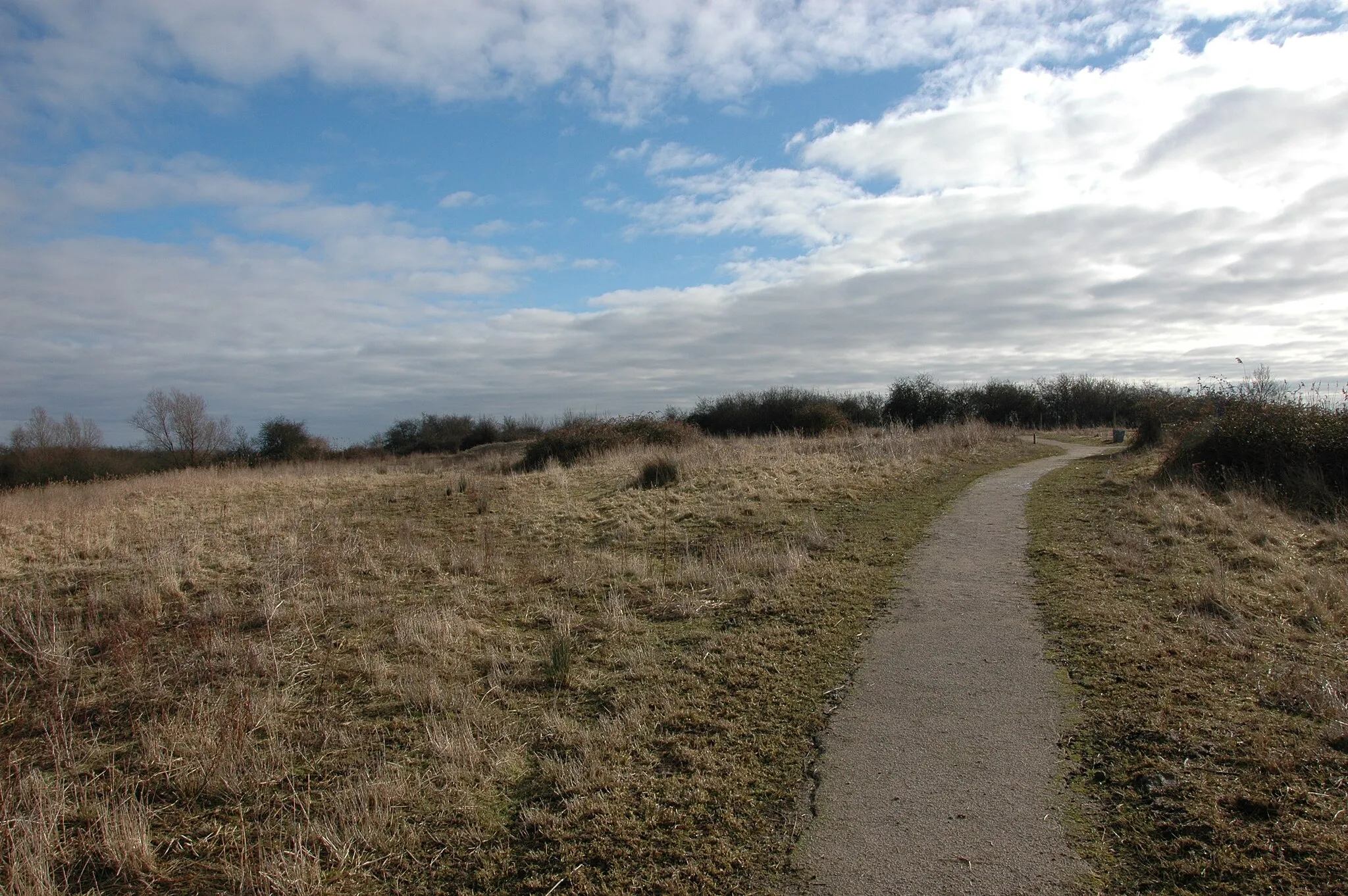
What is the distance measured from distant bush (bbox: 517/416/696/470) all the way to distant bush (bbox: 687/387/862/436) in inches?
407

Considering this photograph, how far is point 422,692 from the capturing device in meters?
6.06

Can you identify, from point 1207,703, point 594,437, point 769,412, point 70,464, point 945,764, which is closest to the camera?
point 945,764

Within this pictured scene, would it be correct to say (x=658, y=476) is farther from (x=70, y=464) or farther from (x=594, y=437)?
(x=70, y=464)

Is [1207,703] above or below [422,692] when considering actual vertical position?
above

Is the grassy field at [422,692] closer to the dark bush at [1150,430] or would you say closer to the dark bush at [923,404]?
the dark bush at [1150,430]

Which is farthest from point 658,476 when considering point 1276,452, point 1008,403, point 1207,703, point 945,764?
point 1008,403

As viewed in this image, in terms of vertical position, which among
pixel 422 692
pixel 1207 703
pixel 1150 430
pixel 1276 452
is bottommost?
pixel 422 692

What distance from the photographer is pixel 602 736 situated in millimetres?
4930

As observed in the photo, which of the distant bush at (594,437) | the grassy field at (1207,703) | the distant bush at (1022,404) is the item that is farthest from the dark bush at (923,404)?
the grassy field at (1207,703)

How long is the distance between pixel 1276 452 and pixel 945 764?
15.8 meters

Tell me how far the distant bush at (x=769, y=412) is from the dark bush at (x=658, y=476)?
70.3ft

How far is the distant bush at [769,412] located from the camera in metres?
42.4

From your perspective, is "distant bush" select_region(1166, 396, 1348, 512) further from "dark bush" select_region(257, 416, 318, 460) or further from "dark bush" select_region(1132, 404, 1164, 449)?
"dark bush" select_region(257, 416, 318, 460)

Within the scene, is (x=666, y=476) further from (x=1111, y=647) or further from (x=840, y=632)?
(x=1111, y=647)
